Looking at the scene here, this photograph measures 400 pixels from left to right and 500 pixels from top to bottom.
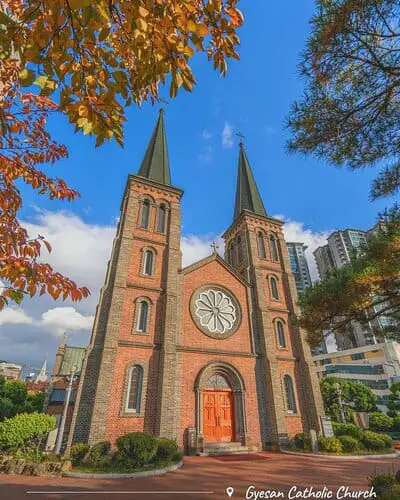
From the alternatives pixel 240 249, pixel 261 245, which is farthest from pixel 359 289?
pixel 240 249

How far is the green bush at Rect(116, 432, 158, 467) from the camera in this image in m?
9.46

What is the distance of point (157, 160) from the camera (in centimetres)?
2348

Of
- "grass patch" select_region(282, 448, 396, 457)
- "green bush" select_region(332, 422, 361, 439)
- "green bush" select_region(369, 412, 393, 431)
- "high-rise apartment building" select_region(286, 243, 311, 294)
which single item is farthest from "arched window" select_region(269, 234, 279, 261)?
"high-rise apartment building" select_region(286, 243, 311, 294)

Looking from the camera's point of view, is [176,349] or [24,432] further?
[176,349]

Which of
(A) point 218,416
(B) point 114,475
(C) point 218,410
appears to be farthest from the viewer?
(C) point 218,410

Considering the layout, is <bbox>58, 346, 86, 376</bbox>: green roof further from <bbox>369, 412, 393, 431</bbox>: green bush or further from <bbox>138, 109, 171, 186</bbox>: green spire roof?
<bbox>369, 412, 393, 431</bbox>: green bush

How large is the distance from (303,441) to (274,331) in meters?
6.06

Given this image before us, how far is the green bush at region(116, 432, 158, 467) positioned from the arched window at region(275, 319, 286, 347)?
10.7 m

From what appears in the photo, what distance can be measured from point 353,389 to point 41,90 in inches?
1527

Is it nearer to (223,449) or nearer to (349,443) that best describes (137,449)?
(223,449)

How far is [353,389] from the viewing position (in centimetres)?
3166

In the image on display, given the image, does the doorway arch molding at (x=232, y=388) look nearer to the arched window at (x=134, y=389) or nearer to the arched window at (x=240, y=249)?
the arched window at (x=134, y=389)

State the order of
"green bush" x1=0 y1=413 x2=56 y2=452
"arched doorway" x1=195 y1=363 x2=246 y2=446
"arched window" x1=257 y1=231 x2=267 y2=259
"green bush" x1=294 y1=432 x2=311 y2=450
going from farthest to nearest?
1. "arched window" x1=257 y1=231 x2=267 y2=259
2. "arched doorway" x1=195 y1=363 x2=246 y2=446
3. "green bush" x1=294 y1=432 x2=311 y2=450
4. "green bush" x1=0 y1=413 x2=56 y2=452

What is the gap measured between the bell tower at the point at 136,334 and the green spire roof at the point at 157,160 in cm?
205
